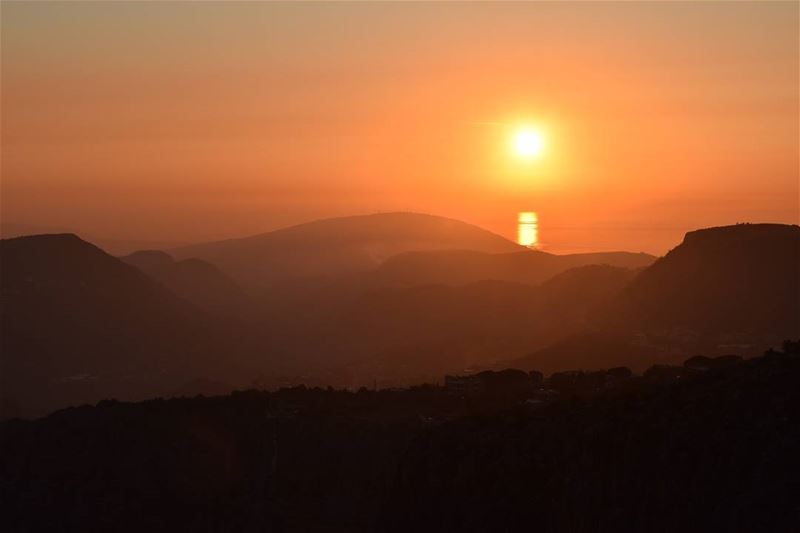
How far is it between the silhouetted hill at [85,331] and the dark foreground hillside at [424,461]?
76554mm

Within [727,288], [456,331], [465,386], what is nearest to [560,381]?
[465,386]

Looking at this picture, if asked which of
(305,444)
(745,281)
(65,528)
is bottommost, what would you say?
(65,528)

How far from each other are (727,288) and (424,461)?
291ft

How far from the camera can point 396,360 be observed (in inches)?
5782

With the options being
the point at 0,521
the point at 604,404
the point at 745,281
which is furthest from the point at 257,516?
the point at 745,281

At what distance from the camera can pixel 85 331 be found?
168750 millimetres

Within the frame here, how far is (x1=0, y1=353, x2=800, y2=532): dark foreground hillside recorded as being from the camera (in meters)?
34.6

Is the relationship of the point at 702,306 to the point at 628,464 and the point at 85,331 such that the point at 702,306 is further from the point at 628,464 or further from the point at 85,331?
the point at 628,464

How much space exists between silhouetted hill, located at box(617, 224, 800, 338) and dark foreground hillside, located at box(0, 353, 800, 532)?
2543 inches

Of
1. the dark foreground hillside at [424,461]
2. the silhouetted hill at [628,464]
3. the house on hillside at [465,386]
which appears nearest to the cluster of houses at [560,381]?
the house on hillside at [465,386]

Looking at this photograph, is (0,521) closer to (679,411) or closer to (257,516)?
(257,516)

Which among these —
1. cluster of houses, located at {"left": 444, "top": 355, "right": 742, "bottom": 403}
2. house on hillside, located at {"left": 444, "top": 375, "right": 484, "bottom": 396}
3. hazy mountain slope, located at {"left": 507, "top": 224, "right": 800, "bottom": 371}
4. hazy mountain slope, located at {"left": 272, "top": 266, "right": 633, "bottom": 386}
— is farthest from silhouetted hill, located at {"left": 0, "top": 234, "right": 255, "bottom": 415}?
cluster of houses, located at {"left": 444, "top": 355, "right": 742, "bottom": 403}

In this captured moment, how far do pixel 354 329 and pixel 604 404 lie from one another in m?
150

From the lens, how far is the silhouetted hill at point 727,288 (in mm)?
118688
